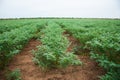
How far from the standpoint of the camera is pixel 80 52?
18.2ft

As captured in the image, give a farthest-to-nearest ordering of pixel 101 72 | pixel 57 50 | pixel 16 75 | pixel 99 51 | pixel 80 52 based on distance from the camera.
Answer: pixel 80 52
pixel 99 51
pixel 57 50
pixel 101 72
pixel 16 75

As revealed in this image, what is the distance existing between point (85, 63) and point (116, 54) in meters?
0.93

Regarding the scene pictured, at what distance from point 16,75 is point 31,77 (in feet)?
1.15

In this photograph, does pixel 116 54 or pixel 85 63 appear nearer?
pixel 116 54

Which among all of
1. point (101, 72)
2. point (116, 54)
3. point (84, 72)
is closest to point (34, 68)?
point (84, 72)

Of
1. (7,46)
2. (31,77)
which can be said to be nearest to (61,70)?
(31,77)

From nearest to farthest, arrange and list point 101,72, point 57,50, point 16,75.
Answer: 1. point 16,75
2. point 101,72
3. point 57,50

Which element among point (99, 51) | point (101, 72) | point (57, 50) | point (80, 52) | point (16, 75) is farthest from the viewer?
point (80, 52)

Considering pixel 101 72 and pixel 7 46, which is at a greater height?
pixel 7 46

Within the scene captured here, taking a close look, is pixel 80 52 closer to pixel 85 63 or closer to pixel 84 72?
pixel 85 63

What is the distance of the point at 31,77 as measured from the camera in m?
3.73

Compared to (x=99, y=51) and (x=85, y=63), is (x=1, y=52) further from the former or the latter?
(x=99, y=51)

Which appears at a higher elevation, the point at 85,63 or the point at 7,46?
the point at 7,46

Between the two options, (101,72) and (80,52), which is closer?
(101,72)
